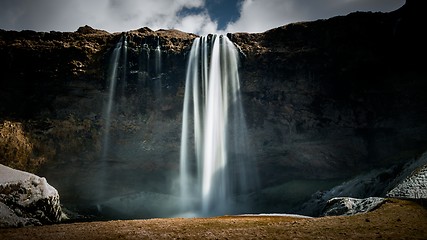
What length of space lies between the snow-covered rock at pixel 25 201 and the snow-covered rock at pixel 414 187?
22.9 metres

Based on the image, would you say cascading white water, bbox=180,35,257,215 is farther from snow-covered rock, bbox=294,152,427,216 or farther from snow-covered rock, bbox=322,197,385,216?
snow-covered rock, bbox=322,197,385,216

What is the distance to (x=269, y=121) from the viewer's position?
38344 millimetres

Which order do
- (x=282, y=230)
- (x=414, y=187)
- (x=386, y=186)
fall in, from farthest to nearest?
(x=386, y=186) < (x=414, y=187) < (x=282, y=230)

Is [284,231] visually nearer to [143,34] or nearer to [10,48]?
[143,34]

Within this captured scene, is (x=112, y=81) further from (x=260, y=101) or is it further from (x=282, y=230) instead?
(x=282, y=230)

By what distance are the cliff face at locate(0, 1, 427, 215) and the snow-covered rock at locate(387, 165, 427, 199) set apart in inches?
505

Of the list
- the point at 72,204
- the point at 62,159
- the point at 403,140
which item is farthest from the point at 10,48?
the point at 403,140

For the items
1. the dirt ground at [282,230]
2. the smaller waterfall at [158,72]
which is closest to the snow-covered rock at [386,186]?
the dirt ground at [282,230]

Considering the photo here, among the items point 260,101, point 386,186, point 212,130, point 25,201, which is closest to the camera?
point 25,201

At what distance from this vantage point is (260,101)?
3850 cm

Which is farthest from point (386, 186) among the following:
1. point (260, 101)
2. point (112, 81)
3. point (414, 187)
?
point (112, 81)

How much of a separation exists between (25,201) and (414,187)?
2542cm

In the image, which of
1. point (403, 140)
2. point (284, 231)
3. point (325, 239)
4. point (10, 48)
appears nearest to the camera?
point (325, 239)

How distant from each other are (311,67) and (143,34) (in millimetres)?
19926
